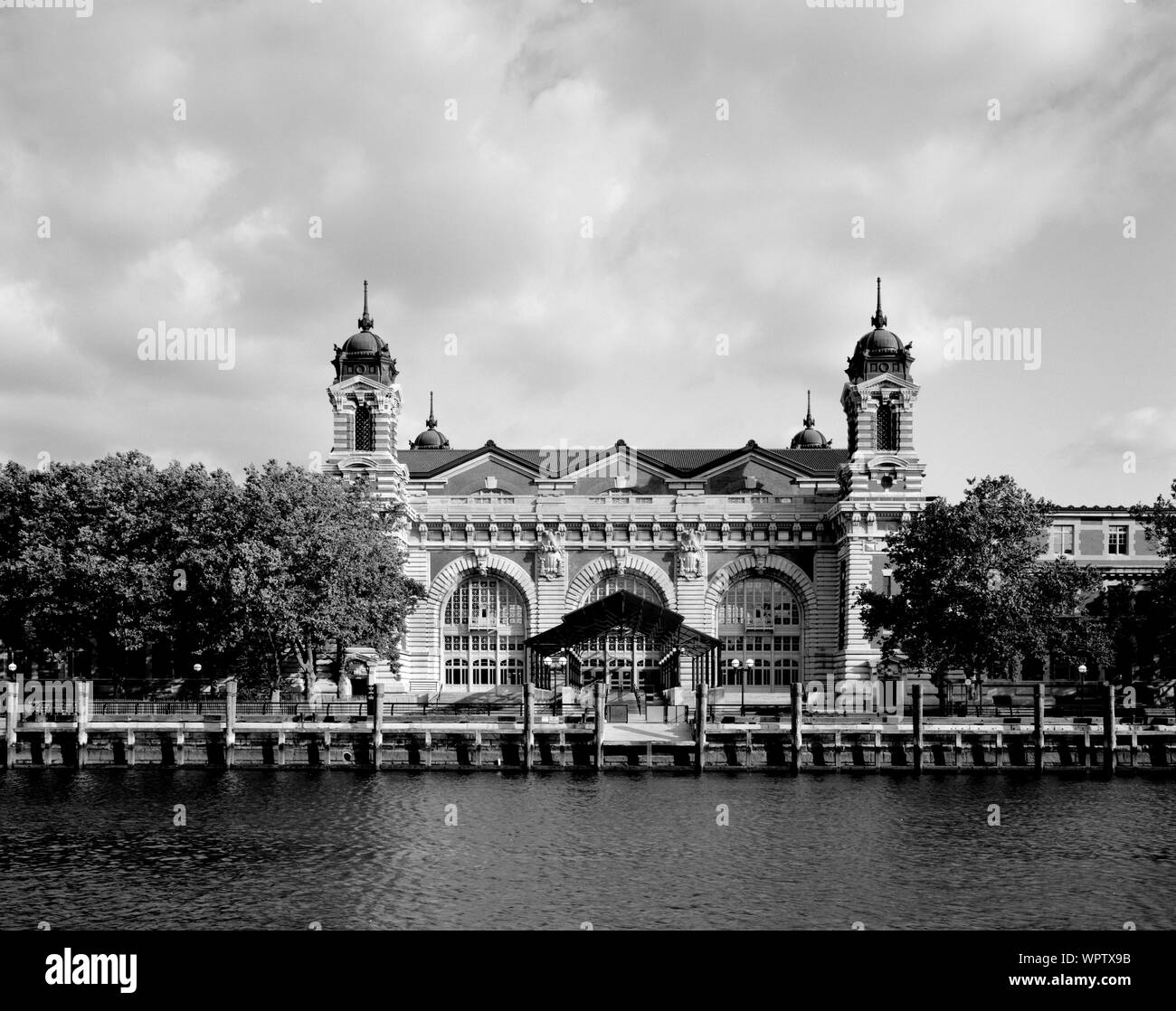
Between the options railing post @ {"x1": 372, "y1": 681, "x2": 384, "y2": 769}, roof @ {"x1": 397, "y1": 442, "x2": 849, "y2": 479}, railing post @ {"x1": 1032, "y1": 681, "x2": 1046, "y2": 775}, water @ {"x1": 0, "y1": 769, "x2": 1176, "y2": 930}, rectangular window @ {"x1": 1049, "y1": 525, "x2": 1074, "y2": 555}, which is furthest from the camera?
roof @ {"x1": 397, "y1": 442, "x2": 849, "y2": 479}

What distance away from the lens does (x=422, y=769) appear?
210ft

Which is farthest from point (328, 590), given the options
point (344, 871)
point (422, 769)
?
point (344, 871)

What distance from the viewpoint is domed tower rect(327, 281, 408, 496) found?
10000 cm

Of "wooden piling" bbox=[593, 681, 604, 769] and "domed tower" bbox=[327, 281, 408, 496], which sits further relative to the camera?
"domed tower" bbox=[327, 281, 408, 496]

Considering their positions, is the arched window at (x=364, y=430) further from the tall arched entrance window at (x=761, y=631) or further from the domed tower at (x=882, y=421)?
the domed tower at (x=882, y=421)

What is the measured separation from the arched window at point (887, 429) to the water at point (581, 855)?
45883 mm

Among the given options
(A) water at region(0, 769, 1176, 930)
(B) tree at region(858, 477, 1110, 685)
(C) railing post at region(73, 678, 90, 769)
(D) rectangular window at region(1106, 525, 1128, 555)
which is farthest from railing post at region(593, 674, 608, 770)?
(D) rectangular window at region(1106, 525, 1128, 555)

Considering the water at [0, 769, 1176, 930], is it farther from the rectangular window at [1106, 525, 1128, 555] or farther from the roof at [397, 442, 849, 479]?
the roof at [397, 442, 849, 479]

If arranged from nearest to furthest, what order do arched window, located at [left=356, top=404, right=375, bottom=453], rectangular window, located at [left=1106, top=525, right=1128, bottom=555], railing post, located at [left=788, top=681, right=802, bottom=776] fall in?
railing post, located at [left=788, top=681, right=802, bottom=776] → rectangular window, located at [left=1106, top=525, right=1128, bottom=555] → arched window, located at [left=356, top=404, right=375, bottom=453]

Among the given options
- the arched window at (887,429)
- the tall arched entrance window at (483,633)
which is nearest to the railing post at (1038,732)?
the arched window at (887,429)

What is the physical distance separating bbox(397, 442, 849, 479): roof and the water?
54.7 m

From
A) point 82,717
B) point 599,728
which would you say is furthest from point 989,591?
point 82,717

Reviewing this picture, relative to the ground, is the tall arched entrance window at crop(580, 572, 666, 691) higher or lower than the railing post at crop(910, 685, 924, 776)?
higher

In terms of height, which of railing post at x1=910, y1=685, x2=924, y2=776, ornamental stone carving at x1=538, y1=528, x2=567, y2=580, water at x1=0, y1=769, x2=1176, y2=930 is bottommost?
water at x1=0, y1=769, x2=1176, y2=930
